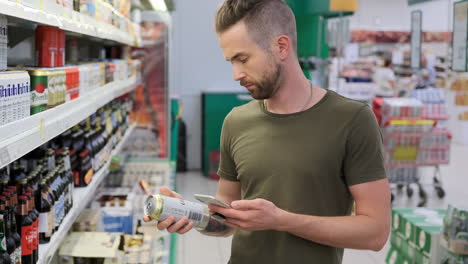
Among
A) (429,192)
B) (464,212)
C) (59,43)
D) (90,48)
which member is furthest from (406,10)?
(59,43)

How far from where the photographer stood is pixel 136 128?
22.3 ft

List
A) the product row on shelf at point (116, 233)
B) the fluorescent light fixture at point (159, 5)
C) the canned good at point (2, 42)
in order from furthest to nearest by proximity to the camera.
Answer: the fluorescent light fixture at point (159, 5) → the product row on shelf at point (116, 233) → the canned good at point (2, 42)

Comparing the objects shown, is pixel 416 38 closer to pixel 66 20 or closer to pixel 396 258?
pixel 396 258

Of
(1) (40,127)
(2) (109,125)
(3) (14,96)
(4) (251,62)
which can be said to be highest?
Result: (4) (251,62)

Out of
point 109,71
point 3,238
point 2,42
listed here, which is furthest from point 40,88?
point 109,71

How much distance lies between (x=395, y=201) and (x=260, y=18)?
628 centimetres

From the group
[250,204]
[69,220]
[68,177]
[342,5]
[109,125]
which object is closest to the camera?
[250,204]

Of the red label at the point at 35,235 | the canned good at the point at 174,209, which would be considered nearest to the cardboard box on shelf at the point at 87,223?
the red label at the point at 35,235

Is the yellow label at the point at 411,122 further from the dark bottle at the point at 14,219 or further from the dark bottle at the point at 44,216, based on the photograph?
the dark bottle at the point at 14,219

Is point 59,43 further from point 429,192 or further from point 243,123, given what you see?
point 429,192

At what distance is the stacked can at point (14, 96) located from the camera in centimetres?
177

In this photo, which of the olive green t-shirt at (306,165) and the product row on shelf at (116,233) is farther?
the product row on shelf at (116,233)

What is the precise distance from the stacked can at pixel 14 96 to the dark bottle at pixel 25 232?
0.37 metres

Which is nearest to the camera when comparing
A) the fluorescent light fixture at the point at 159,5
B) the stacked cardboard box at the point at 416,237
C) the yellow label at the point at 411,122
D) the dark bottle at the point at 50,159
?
the dark bottle at the point at 50,159
